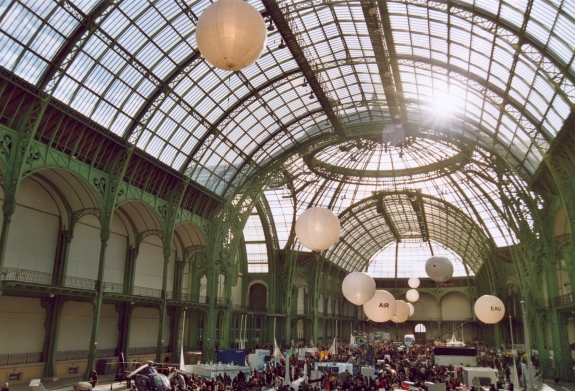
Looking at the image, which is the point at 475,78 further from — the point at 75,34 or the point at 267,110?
the point at 75,34

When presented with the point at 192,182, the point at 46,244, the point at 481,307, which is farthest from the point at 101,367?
the point at 481,307

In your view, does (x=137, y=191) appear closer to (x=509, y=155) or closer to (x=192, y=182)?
(x=192, y=182)

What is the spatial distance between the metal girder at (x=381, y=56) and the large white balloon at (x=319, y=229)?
11863mm

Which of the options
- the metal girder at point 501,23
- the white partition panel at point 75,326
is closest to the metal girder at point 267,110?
the metal girder at point 501,23

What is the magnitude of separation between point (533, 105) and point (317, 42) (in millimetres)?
15409

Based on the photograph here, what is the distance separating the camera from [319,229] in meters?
19.5

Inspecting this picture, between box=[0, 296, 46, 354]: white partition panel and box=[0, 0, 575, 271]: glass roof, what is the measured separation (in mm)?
12433

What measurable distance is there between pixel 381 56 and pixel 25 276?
2605 centimetres

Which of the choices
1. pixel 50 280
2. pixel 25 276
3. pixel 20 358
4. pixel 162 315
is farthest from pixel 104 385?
pixel 162 315

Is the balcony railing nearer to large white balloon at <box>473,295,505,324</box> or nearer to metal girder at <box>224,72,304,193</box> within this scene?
metal girder at <box>224,72,304,193</box>

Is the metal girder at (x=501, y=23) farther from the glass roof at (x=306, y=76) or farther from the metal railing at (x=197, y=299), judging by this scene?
the metal railing at (x=197, y=299)

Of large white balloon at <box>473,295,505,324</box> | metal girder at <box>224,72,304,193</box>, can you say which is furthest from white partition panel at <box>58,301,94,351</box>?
large white balloon at <box>473,295,505,324</box>

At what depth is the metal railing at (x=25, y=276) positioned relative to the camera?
26686 millimetres

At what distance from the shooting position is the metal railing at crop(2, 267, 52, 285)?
26686 millimetres
